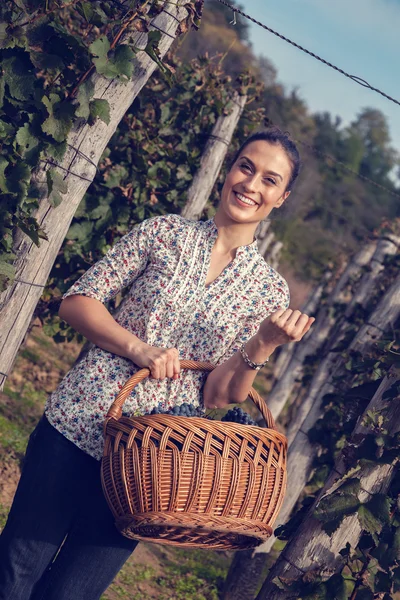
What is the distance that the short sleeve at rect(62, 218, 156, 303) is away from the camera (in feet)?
7.84

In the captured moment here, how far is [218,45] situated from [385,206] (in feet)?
45.1

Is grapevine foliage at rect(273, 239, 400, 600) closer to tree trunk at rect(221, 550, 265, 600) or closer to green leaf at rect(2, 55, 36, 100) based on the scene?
green leaf at rect(2, 55, 36, 100)

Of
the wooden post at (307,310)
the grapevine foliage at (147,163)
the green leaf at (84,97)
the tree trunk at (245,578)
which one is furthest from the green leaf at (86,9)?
the wooden post at (307,310)

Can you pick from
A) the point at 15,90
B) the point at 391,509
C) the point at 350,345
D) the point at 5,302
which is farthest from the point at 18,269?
the point at 350,345

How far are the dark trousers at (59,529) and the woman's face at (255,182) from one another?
38.0 inches

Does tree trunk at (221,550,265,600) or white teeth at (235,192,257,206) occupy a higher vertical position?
white teeth at (235,192,257,206)

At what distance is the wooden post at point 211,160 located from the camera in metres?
4.91

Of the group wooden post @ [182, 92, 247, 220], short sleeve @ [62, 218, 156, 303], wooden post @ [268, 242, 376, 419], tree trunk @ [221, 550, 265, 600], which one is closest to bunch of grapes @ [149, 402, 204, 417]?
short sleeve @ [62, 218, 156, 303]

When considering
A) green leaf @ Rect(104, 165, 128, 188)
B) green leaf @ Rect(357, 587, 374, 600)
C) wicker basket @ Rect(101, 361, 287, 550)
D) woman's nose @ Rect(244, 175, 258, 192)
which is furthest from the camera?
green leaf @ Rect(104, 165, 128, 188)

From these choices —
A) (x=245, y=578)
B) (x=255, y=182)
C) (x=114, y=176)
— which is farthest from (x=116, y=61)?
(x=245, y=578)

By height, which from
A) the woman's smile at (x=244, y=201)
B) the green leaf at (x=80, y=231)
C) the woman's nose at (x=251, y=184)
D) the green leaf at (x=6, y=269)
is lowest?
the green leaf at (x=6, y=269)

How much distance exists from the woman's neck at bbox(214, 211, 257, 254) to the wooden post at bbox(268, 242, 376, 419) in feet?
19.2

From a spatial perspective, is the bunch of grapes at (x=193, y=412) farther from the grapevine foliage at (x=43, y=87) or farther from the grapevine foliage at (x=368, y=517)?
the grapevine foliage at (x=43, y=87)

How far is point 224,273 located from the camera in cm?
249
